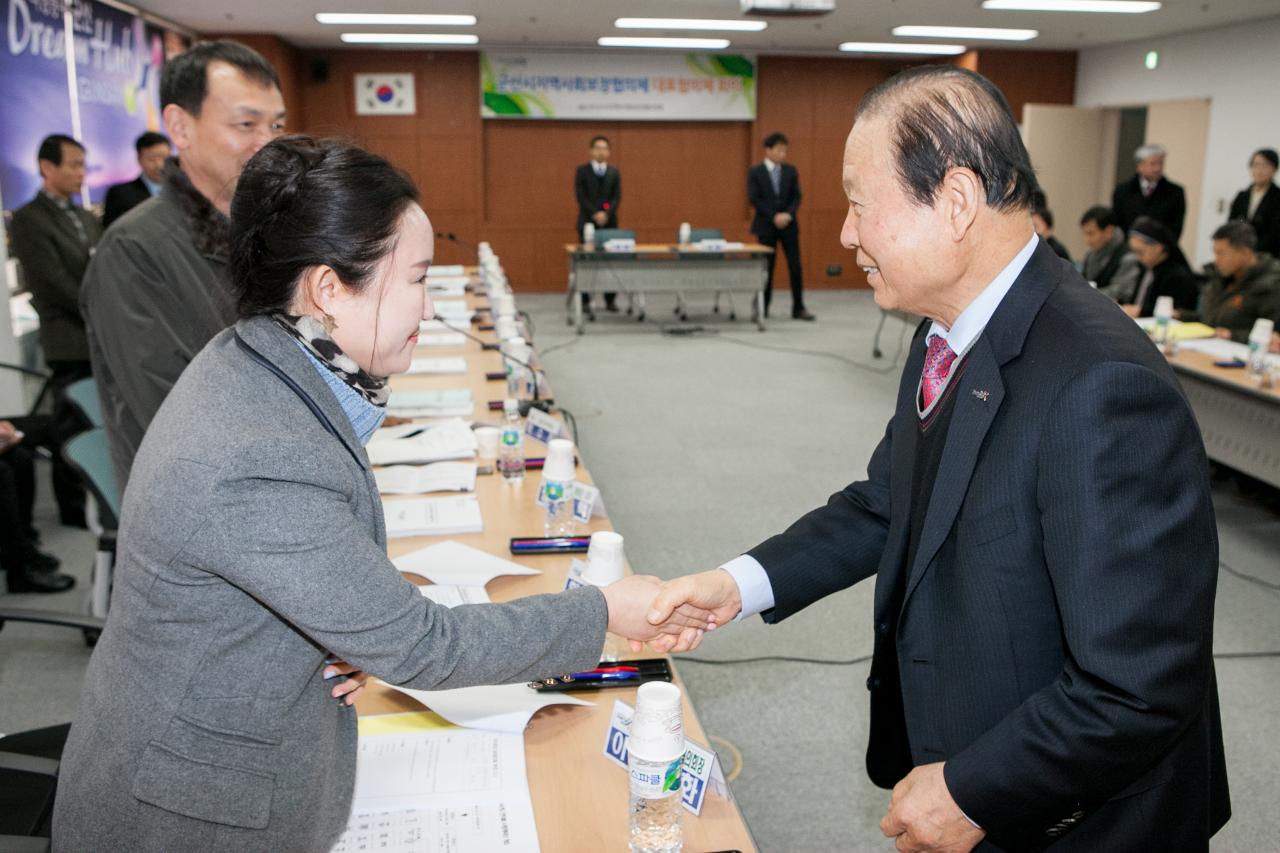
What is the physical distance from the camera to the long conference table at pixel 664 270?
883 cm

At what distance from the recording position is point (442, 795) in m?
1.28

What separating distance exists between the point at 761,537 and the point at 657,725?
120 inches

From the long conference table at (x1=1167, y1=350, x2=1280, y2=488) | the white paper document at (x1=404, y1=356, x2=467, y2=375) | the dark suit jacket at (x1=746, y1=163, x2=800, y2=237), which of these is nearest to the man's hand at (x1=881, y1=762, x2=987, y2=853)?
the white paper document at (x1=404, y1=356, x2=467, y2=375)

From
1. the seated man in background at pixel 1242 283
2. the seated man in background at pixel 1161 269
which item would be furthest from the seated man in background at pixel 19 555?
the seated man in background at pixel 1161 269

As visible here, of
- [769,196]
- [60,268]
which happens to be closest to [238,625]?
[60,268]

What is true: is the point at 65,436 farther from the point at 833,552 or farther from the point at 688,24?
the point at 688,24

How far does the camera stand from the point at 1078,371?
3.40ft

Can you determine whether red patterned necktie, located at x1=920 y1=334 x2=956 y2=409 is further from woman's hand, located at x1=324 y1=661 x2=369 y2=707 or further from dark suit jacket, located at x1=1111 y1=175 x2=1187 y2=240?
dark suit jacket, located at x1=1111 y1=175 x2=1187 y2=240

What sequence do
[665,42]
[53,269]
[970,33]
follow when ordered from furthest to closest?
1. [665,42]
2. [970,33]
3. [53,269]

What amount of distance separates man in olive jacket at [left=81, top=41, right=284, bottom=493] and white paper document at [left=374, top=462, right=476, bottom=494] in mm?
518

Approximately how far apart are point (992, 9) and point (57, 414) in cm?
818

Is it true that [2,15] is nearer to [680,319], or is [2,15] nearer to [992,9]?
[680,319]

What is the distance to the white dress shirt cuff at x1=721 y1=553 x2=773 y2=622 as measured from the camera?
1571mm

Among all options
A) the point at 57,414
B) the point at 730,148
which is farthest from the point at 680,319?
the point at 57,414
